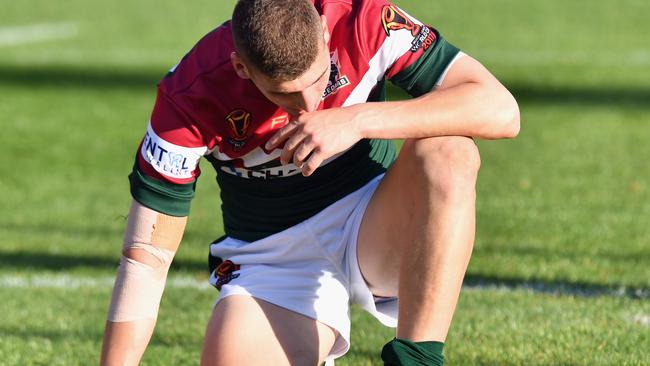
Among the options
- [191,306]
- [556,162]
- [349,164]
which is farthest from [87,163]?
[349,164]

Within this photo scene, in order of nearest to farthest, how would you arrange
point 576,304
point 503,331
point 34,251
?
point 503,331, point 576,304, point 34,251

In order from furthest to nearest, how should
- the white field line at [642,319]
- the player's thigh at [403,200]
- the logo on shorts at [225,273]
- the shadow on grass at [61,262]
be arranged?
the shadow on grass at [61,262], the white field line at [642,319], the logo on shorts at [225,273], the player's thigh at [403,200]

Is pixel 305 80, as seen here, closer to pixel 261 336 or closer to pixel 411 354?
pixel 411 354

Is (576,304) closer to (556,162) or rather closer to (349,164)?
(349,164)

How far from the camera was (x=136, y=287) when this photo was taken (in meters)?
3.87

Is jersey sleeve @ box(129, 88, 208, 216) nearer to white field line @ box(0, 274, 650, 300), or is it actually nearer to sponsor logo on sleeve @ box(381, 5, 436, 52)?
sponsor logo on sleeve @ box(381, 5, 436, 52)

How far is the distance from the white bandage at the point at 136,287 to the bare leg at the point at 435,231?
0.77 metres

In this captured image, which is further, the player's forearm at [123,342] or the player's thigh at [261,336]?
the player's thigh at [261,336]

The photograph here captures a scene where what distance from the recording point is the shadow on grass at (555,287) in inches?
224

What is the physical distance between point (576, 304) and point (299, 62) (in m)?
2.48

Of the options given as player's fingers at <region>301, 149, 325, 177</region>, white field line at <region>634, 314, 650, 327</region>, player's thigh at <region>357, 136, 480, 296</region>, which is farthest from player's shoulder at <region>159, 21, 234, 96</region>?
white field line at <region>634, 314, 650, 327</region>

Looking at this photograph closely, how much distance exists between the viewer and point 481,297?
→ 18.8 ft

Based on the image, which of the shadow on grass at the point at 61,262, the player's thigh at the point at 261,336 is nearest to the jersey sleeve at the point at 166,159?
the player's thigh at the point at 261,336

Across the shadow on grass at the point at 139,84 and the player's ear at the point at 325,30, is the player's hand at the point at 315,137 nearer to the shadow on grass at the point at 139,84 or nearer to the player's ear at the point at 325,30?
the player's ear at the point at 325,30
